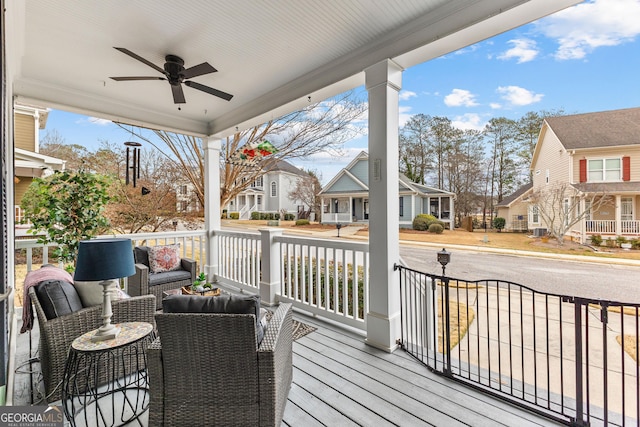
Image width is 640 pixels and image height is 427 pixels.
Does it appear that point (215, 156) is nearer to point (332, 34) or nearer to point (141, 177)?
point (141, 177)

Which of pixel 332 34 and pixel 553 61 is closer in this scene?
pixel 553 61

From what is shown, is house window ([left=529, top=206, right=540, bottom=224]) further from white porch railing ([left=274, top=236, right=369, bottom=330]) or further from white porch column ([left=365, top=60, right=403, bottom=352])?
white porch railing ([left=274, top=236, right=369, bottom=330])

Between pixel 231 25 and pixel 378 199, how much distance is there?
2.03 metres

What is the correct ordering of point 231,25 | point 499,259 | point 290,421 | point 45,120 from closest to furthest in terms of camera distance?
point 290,421, point 231,25, point 499,259, point 45,120

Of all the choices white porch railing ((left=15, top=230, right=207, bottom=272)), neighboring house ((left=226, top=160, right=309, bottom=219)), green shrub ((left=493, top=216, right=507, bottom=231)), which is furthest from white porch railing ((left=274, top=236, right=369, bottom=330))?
white porch railing ((left=15, top=230, right=207, bottom=272))

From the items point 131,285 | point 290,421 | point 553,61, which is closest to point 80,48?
point 131,285

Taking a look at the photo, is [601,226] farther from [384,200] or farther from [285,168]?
[285,168]

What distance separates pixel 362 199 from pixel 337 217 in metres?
0.57

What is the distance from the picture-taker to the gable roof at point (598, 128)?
2.07m

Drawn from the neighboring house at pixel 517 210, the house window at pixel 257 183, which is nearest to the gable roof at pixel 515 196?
the neighboring house at pixel 517 210

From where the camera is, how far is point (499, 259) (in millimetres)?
2766

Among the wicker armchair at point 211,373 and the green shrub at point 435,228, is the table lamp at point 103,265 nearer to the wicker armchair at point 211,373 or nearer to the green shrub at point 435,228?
the wicker armchair at point 211,373

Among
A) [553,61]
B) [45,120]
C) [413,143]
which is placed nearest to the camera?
[553,61]

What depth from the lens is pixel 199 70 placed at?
2748 millimetres
